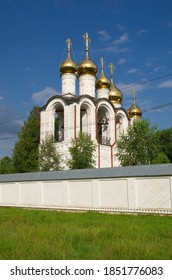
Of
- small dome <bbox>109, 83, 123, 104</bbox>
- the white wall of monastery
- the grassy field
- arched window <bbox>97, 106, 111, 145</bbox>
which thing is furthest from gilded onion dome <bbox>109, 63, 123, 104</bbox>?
the grassy field

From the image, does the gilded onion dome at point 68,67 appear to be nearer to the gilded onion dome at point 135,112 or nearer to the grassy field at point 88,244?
the gilded onion dome at point 135,112

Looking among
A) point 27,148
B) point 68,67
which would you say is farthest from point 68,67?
point 27,148

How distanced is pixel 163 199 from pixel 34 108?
90.9 feet

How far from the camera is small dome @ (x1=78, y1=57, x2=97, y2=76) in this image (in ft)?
104

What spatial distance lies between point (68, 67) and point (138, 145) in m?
12.7

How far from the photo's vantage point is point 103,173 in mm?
15656

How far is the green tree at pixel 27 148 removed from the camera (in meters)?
32.6

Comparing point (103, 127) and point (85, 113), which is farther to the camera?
point (103, 127)

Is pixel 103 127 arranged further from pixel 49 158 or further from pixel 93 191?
pixel 93 191

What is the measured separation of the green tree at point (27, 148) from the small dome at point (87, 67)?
8105mm

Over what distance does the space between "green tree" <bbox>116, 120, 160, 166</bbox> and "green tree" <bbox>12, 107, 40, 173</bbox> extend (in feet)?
37.9

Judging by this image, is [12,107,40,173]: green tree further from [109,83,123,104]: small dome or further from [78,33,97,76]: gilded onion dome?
[109,83,123,104]: small dome

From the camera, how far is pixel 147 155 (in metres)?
22.8

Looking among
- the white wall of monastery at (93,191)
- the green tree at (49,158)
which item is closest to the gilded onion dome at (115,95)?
the green tree at (49,158)
